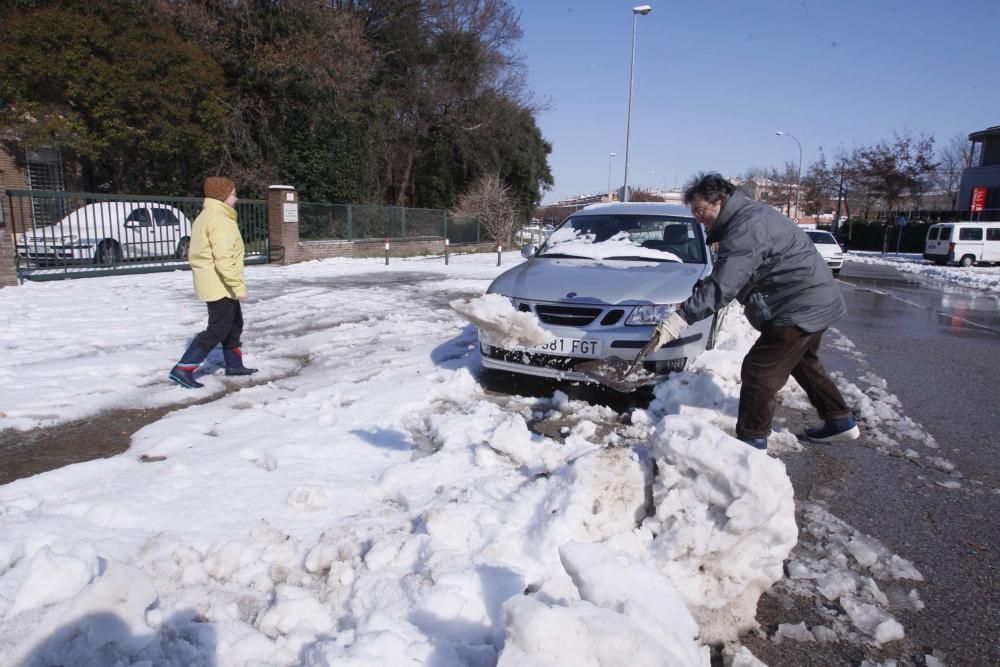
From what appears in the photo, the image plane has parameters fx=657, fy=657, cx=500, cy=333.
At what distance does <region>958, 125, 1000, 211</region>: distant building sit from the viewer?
4056 cm

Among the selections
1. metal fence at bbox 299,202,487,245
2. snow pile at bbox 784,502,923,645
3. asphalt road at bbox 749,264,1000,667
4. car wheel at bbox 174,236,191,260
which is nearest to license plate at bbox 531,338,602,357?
asphalt road at bbox 749,264,1000,667

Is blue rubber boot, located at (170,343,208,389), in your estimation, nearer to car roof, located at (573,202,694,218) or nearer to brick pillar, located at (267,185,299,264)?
car roof, located at (573,202,694,218)

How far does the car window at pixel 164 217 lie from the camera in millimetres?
14808

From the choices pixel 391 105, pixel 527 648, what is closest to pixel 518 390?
pixel 527 648

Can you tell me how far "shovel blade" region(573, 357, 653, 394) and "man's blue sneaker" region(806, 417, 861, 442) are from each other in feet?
3.84

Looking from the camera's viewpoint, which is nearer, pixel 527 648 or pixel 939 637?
pixel 527 648

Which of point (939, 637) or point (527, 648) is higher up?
point (527, 648)

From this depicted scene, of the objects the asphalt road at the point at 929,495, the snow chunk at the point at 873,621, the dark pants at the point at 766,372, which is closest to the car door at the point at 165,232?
the asphalt road at the point at 929,495

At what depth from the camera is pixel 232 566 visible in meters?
2.59

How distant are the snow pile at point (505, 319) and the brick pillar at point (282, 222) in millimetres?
14044

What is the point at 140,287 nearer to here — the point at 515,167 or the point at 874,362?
the point at 874,362

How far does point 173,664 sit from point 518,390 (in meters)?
3.65

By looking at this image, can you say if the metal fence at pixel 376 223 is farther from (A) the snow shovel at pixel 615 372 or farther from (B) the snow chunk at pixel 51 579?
(B) the snow chunk at pixel 51 579

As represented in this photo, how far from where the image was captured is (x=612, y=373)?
4348 millimetres
